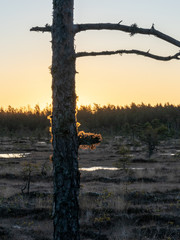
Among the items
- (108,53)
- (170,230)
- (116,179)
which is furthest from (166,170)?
(108,53)

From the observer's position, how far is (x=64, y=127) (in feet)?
16.9

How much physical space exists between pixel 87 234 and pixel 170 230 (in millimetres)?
2252

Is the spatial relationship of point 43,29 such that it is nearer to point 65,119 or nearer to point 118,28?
point 118,28

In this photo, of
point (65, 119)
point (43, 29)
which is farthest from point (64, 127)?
point (43, 29)

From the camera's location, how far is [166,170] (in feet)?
76.9

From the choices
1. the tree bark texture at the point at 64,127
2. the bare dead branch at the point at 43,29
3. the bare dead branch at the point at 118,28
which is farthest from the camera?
the bare dead branch at the point at 43,29

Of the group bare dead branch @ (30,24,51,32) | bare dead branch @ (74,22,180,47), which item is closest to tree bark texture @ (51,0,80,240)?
bare dead branch @ (74,22,180,47)

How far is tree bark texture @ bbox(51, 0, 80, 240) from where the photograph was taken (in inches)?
201

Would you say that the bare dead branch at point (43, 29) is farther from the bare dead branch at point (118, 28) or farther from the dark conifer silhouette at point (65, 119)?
the bare dead branch at point (118, 28)

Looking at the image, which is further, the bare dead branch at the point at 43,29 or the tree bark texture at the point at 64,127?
the bare dead branch at the point at 43,29

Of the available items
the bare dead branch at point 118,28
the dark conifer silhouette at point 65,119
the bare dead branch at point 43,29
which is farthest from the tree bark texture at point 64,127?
the bare dead branch at point 43,29

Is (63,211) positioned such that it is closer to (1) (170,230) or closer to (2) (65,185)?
(2) (65,185)

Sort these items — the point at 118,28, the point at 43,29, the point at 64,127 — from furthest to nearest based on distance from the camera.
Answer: the point at 43,29
the point at 118,28
the point at 64,127

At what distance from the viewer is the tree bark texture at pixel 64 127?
5107 millimetres
